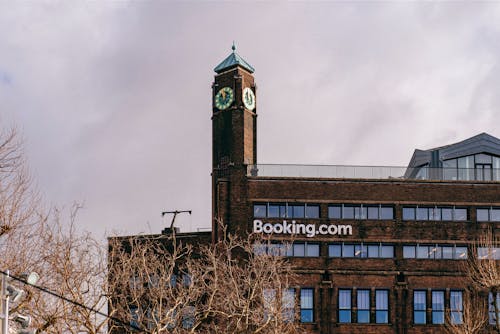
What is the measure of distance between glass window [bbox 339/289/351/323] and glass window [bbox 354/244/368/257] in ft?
8.08

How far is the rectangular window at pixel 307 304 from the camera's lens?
6562cm

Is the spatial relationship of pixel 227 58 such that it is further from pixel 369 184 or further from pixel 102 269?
pixel 102 269

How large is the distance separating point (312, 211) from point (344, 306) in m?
6.49

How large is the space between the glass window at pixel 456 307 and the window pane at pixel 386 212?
6.36m

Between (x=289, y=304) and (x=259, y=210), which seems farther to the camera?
(x=259, y=210)

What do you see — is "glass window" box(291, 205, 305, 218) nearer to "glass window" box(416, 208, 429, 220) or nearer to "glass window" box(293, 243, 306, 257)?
"glass window" box(293, 243, 306, 257)

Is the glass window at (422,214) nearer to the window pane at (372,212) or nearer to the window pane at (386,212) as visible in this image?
the window pane at (386,212)

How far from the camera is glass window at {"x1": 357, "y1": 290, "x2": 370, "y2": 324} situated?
66062 mm

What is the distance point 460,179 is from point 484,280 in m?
12.1

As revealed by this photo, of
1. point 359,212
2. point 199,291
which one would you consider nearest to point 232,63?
point 359,212

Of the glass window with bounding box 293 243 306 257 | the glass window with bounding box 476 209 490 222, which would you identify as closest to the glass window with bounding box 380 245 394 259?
the glass window with bounding box 293 243 306 257

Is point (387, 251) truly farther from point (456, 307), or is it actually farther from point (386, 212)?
point (456, 307)

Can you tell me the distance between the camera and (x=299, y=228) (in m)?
66.2

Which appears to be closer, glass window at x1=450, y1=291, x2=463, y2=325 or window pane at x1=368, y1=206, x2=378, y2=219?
glass window at x1=450, y1=291, x2=463, y2=325
